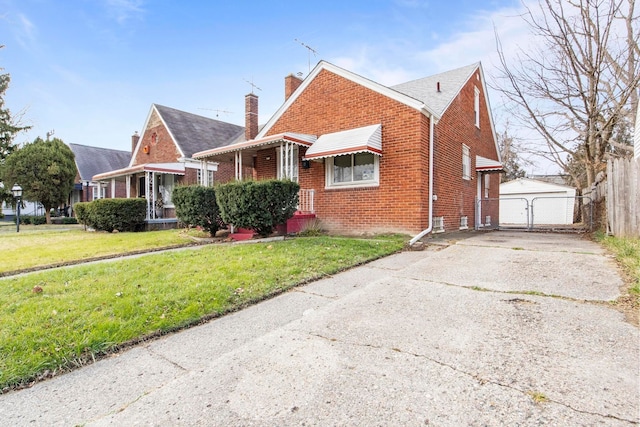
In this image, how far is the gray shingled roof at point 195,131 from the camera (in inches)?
723

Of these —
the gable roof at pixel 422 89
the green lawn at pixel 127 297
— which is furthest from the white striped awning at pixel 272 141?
the green lawn at pixel 127 297

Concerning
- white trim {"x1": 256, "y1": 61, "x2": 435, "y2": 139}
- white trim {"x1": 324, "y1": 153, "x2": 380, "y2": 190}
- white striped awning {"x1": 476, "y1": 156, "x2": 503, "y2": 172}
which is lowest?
white trim {"x1": 324, "y1": 153, "x2": 380, "y2": 190}

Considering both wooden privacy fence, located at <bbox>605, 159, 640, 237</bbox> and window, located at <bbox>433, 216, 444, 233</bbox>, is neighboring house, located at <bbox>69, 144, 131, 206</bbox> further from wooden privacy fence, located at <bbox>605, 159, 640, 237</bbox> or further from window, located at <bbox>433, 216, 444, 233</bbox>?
wooden privacy fence, located at <bbox>605, 159, 640, 237</bbox>

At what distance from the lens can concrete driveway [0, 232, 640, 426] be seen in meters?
1.94

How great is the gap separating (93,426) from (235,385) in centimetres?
83

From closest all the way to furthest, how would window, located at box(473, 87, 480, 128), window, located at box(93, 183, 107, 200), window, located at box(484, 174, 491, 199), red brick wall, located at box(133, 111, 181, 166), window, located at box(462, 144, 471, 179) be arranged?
window, located at box(462, 144, 471, 179), window, located at box(473, 87, 480, 128), window, located at box(484, 174, 491, 199), red brick wall, located at box(133, 111, 181, 166), window, located at box(93, 183, 107, 200)

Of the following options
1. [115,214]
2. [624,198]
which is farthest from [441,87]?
[115,214]

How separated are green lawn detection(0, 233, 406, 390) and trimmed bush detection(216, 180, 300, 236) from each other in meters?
1.81

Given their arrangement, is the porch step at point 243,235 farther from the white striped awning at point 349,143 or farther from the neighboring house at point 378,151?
the white striped awning at point 349,143

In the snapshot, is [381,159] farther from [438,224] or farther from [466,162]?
[466,162]

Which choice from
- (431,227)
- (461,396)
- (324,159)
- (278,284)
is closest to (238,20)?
(324,159)

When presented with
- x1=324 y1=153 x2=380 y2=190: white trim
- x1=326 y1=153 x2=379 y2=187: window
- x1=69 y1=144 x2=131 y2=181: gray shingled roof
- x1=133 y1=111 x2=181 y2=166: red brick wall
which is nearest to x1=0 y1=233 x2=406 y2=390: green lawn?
x1=324 y1=153 x2=380 y2=190: white trim

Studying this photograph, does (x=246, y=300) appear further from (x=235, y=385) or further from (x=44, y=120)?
(x=44, y=120)

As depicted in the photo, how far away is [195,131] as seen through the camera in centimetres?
1992
